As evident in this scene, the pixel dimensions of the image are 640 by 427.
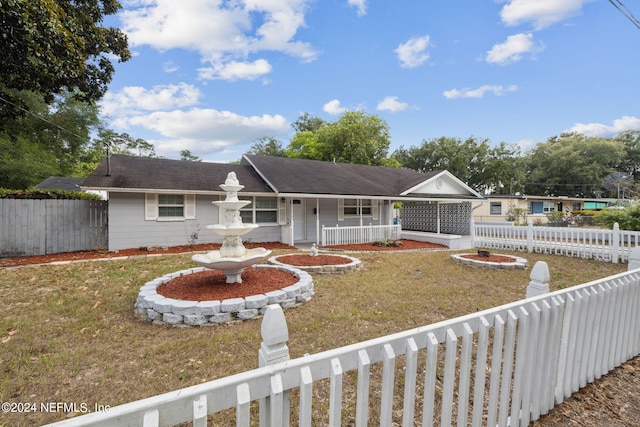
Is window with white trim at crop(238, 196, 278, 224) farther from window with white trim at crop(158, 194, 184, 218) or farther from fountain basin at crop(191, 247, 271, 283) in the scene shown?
fountain basin at crop(191, 247, 271, 283)

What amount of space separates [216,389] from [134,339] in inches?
135

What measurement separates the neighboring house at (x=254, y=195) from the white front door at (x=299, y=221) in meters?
0.05

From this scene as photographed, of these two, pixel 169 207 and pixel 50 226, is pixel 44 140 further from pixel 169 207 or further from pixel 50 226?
pixel 169 207

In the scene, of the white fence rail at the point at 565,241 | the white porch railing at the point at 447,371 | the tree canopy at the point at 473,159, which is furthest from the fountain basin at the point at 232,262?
the tree canopy at the point at 473,159

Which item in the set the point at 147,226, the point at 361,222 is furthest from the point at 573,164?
the point at 147,226

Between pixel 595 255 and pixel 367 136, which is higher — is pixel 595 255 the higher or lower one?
the lower one

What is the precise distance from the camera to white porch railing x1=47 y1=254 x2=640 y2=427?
45.9 inches

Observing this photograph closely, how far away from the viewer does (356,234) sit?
13.1 meters

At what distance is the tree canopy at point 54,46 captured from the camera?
627cm

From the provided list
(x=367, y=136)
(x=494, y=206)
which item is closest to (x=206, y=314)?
(x=367, y=136)

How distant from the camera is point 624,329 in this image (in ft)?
10.6

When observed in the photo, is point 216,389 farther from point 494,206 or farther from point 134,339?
point 494,206

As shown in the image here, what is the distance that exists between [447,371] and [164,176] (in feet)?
41.4

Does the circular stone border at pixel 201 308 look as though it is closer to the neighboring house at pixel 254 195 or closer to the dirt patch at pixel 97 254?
the dirt patch at pixel 97 254
